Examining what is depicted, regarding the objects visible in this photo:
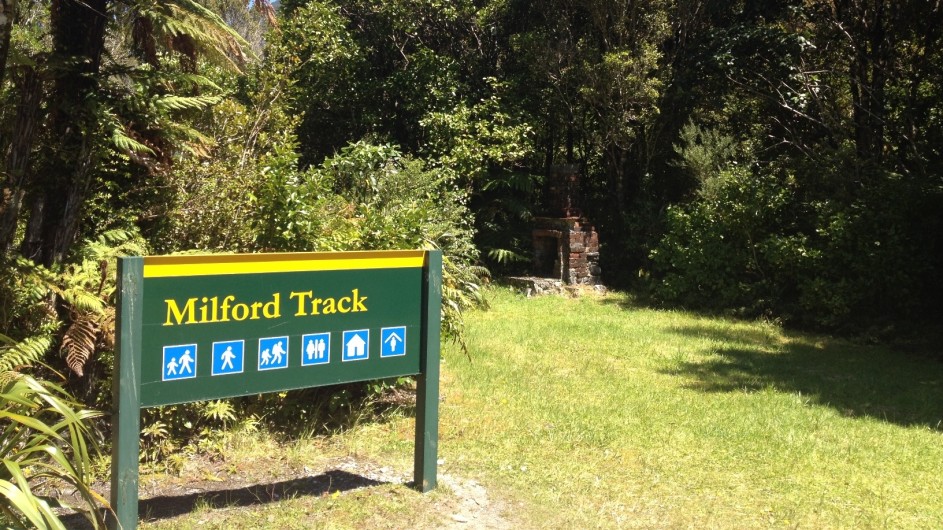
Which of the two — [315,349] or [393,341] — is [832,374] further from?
[315,349]

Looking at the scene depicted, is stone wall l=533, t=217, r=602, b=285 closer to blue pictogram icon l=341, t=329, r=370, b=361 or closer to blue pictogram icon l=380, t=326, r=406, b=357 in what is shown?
blue pictogram icon l=380, t=326, r=406, b=357

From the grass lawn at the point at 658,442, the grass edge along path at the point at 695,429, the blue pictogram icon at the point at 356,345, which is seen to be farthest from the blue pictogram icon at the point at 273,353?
the grass edge along path at the point at 695,429

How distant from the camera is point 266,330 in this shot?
4.25 meters

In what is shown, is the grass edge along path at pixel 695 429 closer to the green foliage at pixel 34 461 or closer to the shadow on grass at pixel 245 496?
the shadow on grass at pixel 245 496

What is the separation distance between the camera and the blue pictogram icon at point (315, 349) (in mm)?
4387

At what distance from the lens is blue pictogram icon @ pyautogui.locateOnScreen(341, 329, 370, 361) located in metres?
4.55

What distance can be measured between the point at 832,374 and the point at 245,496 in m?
6.42

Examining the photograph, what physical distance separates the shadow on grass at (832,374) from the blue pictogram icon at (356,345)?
4.06m

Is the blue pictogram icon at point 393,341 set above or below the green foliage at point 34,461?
above

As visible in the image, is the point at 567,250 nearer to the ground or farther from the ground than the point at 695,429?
farther from the ground

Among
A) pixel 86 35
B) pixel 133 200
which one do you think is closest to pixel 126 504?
pixel 133 200

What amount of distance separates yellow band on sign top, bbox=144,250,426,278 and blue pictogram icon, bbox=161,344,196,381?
1.11 ft

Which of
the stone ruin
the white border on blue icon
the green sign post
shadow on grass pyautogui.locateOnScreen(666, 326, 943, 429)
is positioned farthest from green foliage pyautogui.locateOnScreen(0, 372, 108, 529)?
the stone ruin

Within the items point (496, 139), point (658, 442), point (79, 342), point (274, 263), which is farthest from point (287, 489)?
point (496, 139)
